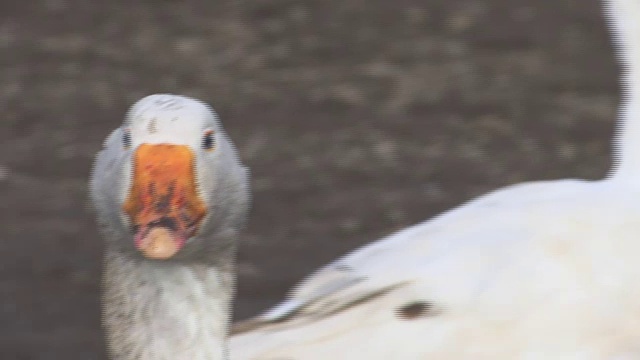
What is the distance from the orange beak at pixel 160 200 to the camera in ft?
6.57

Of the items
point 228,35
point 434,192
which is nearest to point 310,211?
point 434,192

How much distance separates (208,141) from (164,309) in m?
0.31

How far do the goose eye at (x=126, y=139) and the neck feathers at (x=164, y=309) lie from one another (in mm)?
219

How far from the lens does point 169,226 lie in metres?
2.01

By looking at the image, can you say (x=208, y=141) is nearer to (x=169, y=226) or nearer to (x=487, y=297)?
(x=169, y=226)

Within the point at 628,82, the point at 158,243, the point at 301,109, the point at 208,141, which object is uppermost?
the point at 301,109

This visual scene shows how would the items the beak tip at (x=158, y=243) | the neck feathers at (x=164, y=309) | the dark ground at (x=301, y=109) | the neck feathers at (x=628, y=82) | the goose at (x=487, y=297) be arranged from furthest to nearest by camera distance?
the dark ground at (x=301, y=109) → the neck feathers at (x=628, y=82) → the goose at (x=487, y=297) → the neck feathers at (x=164, y=309) → the beak tip at (x=158, y=243)

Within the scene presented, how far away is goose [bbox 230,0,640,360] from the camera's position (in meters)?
2.43

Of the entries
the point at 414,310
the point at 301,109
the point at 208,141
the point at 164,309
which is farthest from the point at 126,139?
the point at 301,109

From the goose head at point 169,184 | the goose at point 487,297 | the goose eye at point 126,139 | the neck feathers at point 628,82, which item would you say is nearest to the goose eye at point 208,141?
the goose head at point 169,184

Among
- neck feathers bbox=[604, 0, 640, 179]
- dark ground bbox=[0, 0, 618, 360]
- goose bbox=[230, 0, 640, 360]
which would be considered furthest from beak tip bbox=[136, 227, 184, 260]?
dark ground bbox=[0, 0, 618, 360]

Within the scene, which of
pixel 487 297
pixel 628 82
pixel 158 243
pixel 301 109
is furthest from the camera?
pixel 301 109

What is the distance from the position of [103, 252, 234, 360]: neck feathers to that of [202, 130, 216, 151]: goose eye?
23 cm

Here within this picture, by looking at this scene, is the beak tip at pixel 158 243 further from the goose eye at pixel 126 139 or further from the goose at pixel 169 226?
the goose eye at pixel 126 139
